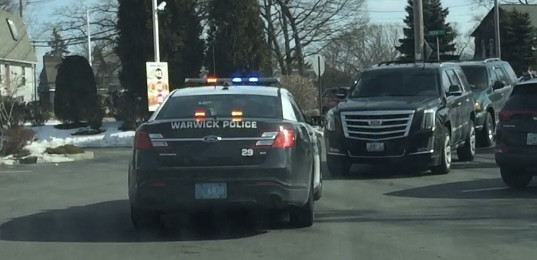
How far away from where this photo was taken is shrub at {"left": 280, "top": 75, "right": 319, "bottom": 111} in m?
35.7

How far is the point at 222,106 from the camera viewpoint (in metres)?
10.8

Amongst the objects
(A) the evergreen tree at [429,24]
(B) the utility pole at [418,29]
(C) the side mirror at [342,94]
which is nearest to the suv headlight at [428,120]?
(C) the side mirror at [342,94]

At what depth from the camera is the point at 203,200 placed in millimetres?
10008

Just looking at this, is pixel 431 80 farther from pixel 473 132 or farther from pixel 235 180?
pixel 235 180

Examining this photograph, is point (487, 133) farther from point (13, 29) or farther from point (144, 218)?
point (13, 29)

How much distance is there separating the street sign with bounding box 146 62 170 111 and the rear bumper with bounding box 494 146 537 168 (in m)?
18.1

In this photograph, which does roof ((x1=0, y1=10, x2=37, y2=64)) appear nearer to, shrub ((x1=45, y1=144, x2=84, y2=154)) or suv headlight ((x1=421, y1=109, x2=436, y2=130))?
shrub ((x1=45, y1=144, x2=84, y2=154))

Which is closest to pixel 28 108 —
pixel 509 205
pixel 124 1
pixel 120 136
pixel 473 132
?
pixel 124 1

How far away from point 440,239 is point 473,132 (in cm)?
956

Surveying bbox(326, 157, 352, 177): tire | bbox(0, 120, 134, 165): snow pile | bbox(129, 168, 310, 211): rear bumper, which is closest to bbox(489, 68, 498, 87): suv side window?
bbox(326, 157, 352, 177): tire

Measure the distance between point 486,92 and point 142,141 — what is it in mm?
13490

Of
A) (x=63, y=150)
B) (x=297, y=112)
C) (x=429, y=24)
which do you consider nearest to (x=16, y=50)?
(x=429, y=24)

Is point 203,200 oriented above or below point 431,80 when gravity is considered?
below

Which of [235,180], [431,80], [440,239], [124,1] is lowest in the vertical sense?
[440,239]
